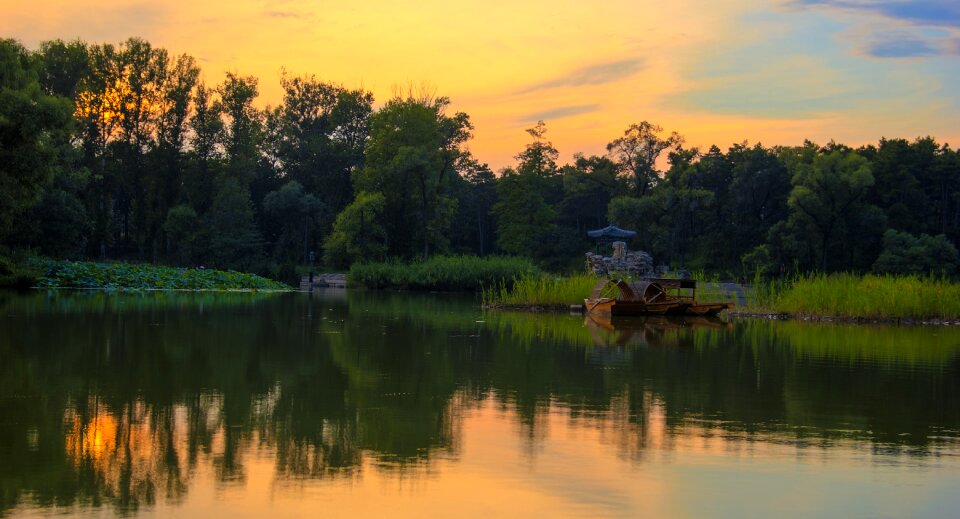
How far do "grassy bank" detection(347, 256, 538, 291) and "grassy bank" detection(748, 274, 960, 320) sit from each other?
61.5 feet

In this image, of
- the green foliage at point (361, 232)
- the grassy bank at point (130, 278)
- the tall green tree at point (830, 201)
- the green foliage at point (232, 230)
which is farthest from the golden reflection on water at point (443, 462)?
the tall green tree at point (830, 201)

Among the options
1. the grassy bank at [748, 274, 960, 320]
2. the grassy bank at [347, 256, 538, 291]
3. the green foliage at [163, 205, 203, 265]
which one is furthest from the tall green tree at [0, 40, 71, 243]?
the green foliage at [163, 205, 203, 265]

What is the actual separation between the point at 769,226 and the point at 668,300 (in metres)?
43.0

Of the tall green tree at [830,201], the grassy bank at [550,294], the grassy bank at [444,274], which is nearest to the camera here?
the grassy bank at [550,294]

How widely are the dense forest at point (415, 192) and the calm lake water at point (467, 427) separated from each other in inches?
1586

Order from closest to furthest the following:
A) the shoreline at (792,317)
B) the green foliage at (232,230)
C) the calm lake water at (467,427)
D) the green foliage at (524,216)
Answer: the calm lake water at (467,427), the shoreline at (792,317), the green foliage at (232,230), the green foliage at (524,216)

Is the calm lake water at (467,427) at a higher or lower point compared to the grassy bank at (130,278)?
lower

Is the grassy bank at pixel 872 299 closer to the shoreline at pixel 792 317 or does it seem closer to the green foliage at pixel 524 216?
the shoreline at pixel 792 317

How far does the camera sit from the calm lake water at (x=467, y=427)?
749cm

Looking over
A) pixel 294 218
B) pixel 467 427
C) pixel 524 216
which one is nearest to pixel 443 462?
pixel 467 427

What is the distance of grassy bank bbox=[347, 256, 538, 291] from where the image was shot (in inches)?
2016

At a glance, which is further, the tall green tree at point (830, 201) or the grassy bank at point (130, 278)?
the tall green tree at point (830, 201)

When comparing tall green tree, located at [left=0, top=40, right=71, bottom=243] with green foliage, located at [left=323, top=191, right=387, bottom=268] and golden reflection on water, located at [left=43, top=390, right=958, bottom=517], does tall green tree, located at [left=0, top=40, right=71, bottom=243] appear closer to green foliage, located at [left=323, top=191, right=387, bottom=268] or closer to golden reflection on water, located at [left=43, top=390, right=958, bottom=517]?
golden reflection on water, located at [left=43, top=390, right=958, bottom=517]

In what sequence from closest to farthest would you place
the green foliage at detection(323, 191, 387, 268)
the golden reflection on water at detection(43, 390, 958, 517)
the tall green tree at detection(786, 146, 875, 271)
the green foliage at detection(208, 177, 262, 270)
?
the golden reflection on water at detection(43, 390, 958, 517) < the tall green tree at detection(786, 146, 875, 271) < the green foliage at detection(323, 191, 387, 268) < the green foliage at detection(208, 177, 262, 270)
